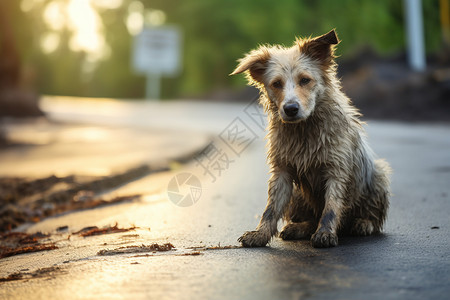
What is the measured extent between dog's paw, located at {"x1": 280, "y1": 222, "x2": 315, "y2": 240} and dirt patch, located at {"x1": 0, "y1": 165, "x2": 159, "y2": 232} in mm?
3201

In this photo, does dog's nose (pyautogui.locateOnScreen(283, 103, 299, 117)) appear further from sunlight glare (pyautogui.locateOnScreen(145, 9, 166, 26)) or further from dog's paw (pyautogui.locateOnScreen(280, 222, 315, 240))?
sunlight glare (pyautogui.locateOnScreen(145, 9, 166, 26))

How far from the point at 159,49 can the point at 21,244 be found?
41.0 meters

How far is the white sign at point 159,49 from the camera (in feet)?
149

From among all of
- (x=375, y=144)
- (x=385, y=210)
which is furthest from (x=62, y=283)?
(x=375, y=144)

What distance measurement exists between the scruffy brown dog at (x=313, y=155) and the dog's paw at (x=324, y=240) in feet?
0.50

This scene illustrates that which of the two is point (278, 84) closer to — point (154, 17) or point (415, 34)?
point (415, 34)

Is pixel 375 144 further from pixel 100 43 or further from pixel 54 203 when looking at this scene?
pixel 100 43

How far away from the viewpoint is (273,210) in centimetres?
543

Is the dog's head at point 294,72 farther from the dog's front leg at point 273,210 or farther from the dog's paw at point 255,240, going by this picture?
the dog's paw at point 255,240

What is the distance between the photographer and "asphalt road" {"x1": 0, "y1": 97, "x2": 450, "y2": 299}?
12.6ft

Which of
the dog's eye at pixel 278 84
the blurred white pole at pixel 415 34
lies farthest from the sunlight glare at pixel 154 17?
the dog's eye at pixel 278 84

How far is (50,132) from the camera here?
62.4 ft

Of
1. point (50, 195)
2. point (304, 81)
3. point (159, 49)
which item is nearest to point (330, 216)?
point (304, 81)

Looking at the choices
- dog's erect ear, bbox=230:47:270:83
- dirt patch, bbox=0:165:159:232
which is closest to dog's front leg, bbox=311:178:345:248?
dog's erect ear, bbox=230:47:270:83
